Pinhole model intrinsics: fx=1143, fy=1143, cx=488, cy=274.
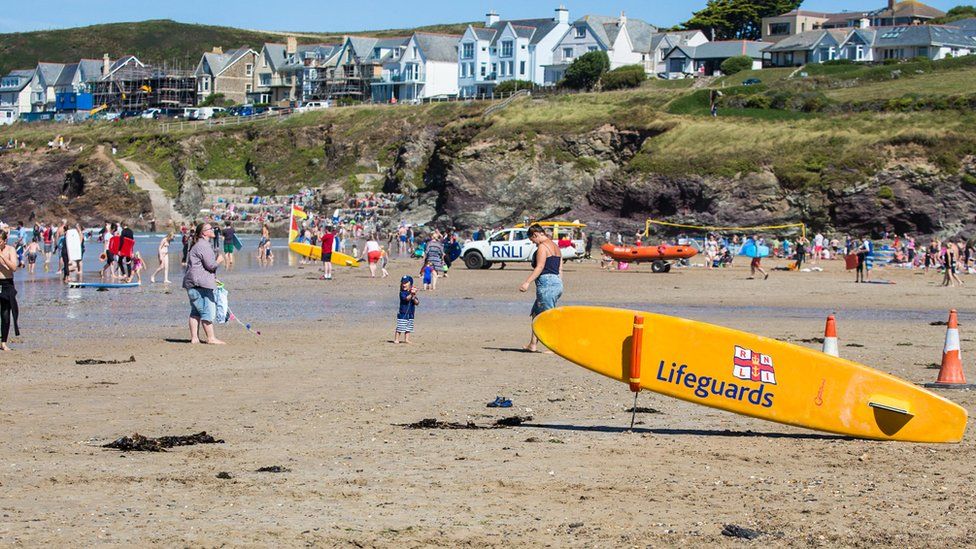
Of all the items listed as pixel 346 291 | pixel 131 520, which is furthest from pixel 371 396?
pixel 346 291

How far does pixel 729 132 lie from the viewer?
60.7m

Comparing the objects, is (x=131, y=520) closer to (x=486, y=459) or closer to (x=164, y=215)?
(x=486, y=459)

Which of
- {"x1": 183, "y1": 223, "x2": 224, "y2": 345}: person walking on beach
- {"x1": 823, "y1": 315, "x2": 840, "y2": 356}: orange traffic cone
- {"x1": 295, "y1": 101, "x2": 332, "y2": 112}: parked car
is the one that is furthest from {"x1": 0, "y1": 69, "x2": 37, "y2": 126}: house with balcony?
{"x1": 823, "y1": 315, "x2": 840, "y2": 356}: orange traffic cone

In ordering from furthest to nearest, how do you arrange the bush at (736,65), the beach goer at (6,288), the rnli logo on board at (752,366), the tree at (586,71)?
the tree at (586,71) → the bush at (736,65) → the beach goer at (6,288) → the rnli logo on board at (752,366)

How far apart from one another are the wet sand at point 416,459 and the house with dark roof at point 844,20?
9934 centimetres

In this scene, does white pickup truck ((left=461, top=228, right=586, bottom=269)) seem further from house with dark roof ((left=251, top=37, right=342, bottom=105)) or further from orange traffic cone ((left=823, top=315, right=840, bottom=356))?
house with dark roof ((left=251, top=37, right=342, bottom=105))

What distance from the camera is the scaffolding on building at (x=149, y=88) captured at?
12638 centimetres

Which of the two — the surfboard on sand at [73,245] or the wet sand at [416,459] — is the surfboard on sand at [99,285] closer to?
the surfboard on sand at [73,245]

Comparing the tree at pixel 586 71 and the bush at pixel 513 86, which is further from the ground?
the tree at pixel 586 71

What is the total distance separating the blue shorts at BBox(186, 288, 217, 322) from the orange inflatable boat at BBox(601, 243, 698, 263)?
22669 millimetres

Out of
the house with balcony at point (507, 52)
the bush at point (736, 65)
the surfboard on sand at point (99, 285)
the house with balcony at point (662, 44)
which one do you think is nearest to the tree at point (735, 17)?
the house with balcony at point (662, 44)

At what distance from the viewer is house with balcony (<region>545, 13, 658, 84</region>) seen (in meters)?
95.7

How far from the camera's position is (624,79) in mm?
82438

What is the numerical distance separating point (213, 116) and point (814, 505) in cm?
10376
